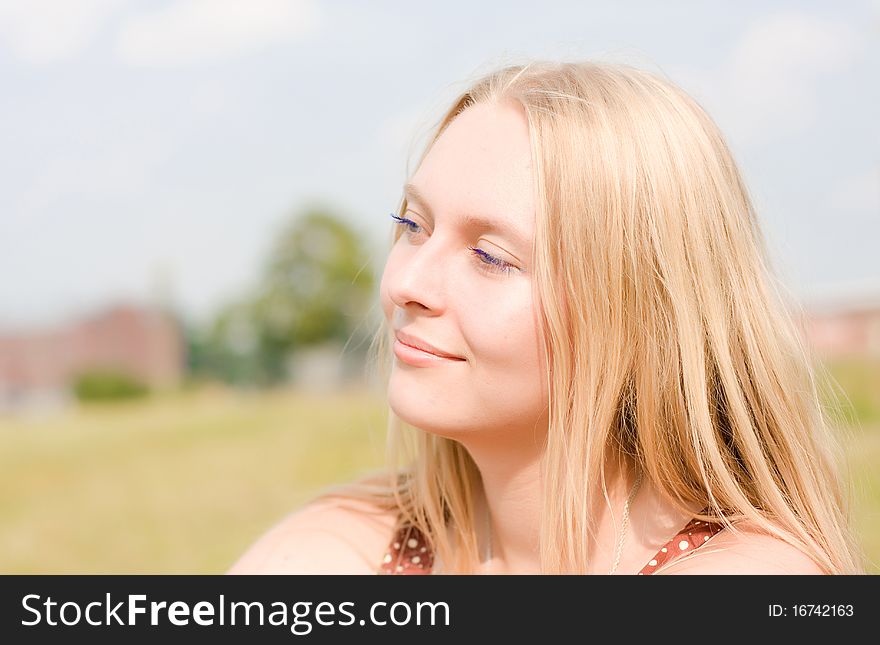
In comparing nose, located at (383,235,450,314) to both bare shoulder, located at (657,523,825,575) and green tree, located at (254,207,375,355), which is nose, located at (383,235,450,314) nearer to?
bare shoulder, located at (657,523,825,575)

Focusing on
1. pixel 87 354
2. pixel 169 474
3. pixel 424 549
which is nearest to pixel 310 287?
pixel 87 354

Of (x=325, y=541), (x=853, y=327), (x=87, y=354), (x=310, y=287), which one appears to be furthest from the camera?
(x=310, y=287)

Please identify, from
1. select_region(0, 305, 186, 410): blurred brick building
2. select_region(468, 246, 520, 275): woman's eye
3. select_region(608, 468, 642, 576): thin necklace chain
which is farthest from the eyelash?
select_region(0, 305, 186, 410): blurred brick building

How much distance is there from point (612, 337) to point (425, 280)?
0.39 m

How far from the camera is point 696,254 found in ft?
5.80

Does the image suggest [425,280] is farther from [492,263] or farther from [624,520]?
[624,520]

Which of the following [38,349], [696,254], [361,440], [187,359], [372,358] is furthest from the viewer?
[187,359]

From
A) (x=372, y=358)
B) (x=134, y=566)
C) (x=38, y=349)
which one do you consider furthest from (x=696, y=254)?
(x=38, y=349)

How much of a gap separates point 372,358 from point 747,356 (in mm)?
1060

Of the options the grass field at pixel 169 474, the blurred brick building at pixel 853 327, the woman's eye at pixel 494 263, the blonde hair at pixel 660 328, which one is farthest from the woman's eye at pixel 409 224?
the blurred brick building at pixel 853 327

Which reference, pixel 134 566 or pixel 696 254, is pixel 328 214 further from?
pixel 696 254

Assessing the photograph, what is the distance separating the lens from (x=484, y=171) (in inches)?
68.9

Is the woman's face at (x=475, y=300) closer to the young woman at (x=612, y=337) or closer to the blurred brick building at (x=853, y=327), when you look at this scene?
the young woman at (x=612, y=337)

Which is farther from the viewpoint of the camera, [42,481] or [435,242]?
[42,481]
